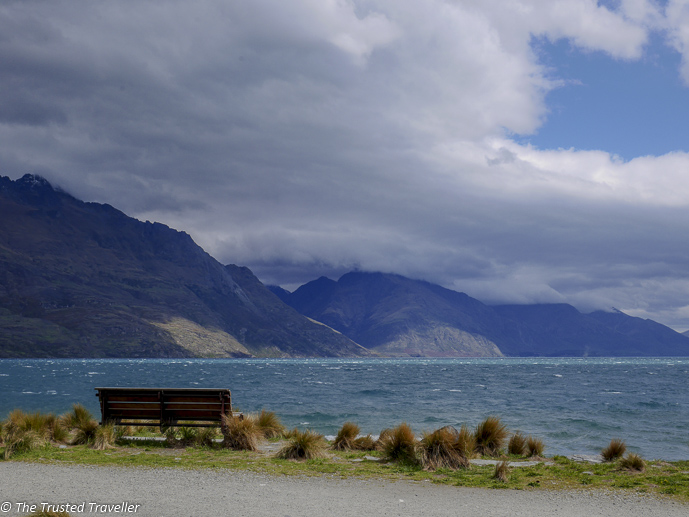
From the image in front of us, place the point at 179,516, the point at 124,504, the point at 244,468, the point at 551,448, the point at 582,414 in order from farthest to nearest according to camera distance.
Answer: the point at 582,414
the point at 551,448
the point at 244,468
the point at 124,504
the point at 179,516

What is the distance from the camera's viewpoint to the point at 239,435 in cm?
1484

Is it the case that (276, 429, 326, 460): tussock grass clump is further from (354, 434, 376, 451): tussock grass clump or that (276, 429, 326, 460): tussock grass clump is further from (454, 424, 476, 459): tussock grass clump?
(454, 424, 476, 459): tussock grass clump

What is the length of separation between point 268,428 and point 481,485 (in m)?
8.41

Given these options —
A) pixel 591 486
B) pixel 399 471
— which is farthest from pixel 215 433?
pixel 591 486

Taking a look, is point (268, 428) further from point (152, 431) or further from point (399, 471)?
point (399, 471)

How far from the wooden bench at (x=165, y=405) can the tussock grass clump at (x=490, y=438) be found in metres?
6.64

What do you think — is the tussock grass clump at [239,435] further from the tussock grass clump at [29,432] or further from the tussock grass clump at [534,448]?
the tussock grass clump at [534,448]

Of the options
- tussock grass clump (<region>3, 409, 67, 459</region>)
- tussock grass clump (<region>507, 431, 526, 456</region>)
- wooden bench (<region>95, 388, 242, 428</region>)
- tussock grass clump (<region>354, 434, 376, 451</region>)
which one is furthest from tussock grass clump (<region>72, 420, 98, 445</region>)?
tussock grass clump (<region>507, 431, 526, 456</region>)

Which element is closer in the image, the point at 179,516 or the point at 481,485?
the point at 179,516

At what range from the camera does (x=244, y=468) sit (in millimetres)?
12023

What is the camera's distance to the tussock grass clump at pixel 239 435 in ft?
48.5

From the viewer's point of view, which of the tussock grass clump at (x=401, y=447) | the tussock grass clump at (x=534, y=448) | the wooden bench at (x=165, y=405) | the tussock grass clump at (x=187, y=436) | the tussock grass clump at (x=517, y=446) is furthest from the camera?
the wooden bench at (x=165, y=405)

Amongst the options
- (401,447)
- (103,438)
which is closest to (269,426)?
(103,438)

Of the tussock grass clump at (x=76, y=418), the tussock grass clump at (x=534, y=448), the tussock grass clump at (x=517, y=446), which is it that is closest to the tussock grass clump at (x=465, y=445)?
the tussock grass clump at (x=517, y=446)
